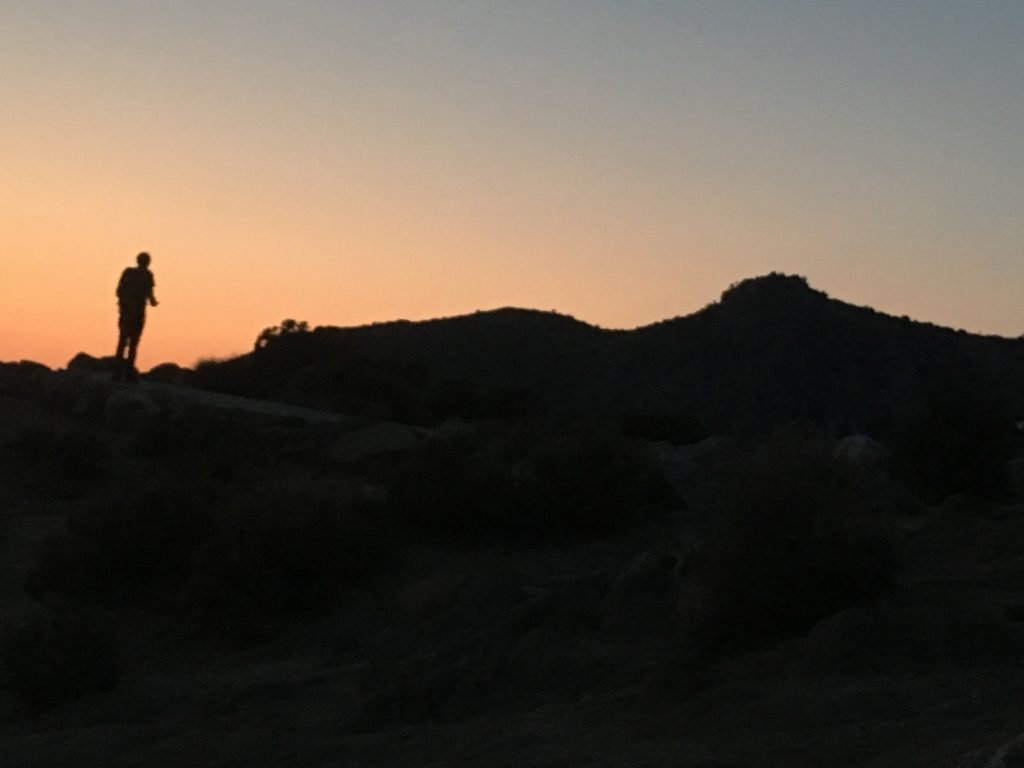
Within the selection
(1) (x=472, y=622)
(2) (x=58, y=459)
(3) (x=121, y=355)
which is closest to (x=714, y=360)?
(3) (x=121, y=355)

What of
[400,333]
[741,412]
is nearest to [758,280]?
[741,412]

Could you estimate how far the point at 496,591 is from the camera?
1464 centimetres

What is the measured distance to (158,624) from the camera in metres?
16.3

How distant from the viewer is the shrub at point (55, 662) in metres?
13.2

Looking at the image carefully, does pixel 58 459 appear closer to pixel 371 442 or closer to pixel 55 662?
pixel 371 442

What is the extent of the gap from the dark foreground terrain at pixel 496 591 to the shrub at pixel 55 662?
0.03 m

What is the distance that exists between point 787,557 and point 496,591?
14.2 ft

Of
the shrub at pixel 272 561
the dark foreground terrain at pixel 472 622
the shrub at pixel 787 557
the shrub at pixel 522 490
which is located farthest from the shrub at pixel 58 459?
the shrub at pixel 787 557

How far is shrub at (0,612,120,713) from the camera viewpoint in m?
13.2

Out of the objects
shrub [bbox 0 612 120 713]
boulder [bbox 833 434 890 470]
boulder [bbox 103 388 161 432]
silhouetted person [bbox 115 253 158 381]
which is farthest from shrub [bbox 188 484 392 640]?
silhouetted person [bbox 115 253 158 381]

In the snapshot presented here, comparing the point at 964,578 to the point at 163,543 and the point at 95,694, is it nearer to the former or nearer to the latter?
the point at 95,694

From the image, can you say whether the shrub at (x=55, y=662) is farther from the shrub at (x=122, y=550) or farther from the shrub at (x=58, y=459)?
the shrub at (x=58, y=459)

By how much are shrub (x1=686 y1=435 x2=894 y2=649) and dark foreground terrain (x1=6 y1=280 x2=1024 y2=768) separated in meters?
0.02

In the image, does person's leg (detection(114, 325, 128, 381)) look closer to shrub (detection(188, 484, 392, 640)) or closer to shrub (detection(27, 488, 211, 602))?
shrub (detection(27, 488, 211, 602))
